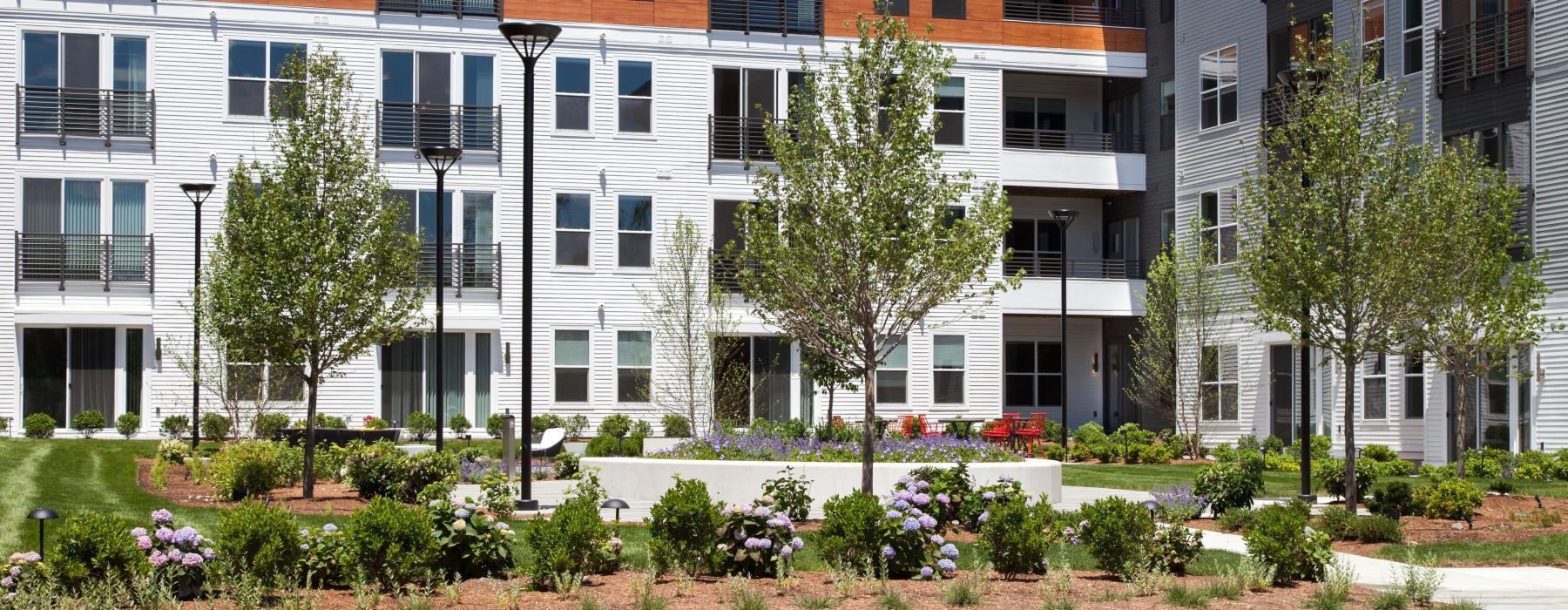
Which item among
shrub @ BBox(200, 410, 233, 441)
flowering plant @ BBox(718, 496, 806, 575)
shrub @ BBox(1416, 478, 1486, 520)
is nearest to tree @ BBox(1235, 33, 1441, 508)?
shrub @ BBox(1416, 478, 1486, 520)

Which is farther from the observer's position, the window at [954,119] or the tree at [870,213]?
the window at [954,119]

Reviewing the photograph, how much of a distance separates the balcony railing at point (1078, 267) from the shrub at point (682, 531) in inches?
1143

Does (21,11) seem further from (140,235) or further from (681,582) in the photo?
(681,582)

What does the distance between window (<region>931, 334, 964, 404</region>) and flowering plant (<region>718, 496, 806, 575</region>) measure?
85.2 ft

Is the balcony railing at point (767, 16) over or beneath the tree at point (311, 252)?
over

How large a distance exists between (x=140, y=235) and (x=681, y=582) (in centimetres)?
2607

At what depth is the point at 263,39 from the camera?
34.5m

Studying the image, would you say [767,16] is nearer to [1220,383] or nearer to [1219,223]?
[1219,223]

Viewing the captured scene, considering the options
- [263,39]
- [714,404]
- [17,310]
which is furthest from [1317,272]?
[17,310]

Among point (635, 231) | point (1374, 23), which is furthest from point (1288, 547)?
point (635, 231)

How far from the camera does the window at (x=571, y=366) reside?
3603 cm

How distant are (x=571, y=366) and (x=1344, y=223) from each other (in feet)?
69.5

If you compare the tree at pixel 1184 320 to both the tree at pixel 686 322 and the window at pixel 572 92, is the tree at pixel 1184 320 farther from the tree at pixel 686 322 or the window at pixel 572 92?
the window at pixel 572 92

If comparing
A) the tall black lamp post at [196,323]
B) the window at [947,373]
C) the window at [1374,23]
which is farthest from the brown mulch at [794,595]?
the window at [947,373]
